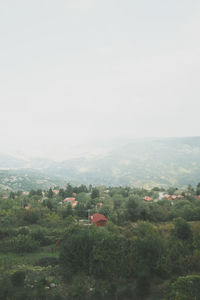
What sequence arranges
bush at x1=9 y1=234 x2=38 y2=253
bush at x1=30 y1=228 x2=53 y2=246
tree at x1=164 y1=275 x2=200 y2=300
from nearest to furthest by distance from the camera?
tree at x1=164 y1=275 x2=200 y2=300 < bush at x1=9 y1=234 x2=38 y2=253 < bush at x1=30 y1=228 x2=53 y2=246

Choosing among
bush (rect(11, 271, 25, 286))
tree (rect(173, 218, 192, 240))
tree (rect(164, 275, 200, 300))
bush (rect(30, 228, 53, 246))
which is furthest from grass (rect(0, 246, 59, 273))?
tree (rect(173, 218, 192, 240))

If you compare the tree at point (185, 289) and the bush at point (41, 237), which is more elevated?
the tree at point (185, 289)

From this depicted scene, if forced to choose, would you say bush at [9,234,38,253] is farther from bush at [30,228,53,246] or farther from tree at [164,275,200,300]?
tree at [164,275,200,300]

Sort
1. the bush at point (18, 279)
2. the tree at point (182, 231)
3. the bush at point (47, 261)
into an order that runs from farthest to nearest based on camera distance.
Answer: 1. the tree at point (182, 231)
2. the bush at point (47, 261)
3. the bush at point (18, 279)

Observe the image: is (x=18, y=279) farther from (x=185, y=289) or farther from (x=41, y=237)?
(x=185, y=289)

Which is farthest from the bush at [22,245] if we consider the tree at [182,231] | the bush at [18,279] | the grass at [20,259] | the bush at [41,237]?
the tree at [182,231]

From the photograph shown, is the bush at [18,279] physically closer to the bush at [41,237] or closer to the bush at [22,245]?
the bush at [22,245]

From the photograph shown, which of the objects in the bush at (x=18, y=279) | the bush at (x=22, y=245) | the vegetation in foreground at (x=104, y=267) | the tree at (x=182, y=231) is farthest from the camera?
the bush at (x=22, y=245)

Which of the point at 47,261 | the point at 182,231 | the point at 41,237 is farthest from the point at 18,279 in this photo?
the point at 182,231

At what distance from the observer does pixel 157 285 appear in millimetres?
20953

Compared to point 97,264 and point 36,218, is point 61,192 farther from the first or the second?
point 97,264

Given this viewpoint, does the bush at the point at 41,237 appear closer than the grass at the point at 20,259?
No

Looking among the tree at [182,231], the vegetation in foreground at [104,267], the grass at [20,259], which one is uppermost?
the tree at [182,231]

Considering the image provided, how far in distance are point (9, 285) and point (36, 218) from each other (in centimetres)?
2986
